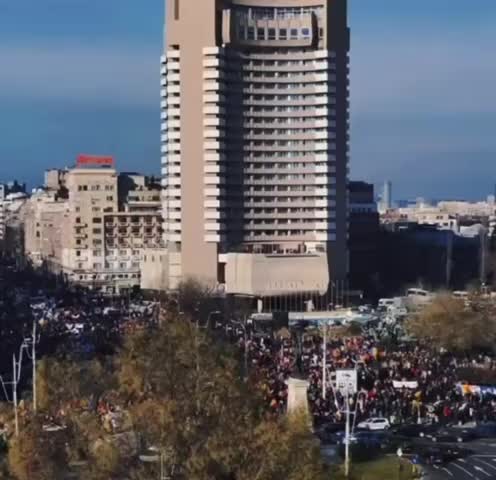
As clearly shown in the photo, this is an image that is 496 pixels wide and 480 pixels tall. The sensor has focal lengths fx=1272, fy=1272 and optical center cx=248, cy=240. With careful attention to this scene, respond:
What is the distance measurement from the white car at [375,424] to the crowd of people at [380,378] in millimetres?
285

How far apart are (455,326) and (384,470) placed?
1765 centimetres

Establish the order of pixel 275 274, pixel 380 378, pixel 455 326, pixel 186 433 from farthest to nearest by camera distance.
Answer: pixel 275 274
pixel 455 326
pixel 380 378
pixel 186 433

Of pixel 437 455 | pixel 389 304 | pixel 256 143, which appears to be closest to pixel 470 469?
Result: pixel 437 455

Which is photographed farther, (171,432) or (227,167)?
(227,167)

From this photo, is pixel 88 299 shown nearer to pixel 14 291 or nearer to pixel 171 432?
pixel 14 291

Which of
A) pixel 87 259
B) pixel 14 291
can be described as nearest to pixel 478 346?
pixel 14 291

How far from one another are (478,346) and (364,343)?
3930mm

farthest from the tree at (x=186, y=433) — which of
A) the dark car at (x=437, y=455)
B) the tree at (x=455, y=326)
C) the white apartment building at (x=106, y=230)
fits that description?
the white apartment building at (x=106, y=230)

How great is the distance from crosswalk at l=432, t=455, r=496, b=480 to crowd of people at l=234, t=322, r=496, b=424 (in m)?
3.41

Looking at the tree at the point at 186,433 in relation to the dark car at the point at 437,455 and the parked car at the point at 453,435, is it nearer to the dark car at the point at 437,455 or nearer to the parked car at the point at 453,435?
the dark car at the point at 437,455

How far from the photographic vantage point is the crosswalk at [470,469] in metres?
25.4

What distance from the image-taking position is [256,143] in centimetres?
6956

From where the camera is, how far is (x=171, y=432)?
53.9 ft

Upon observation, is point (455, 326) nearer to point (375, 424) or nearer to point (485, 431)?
point (485, 431)
